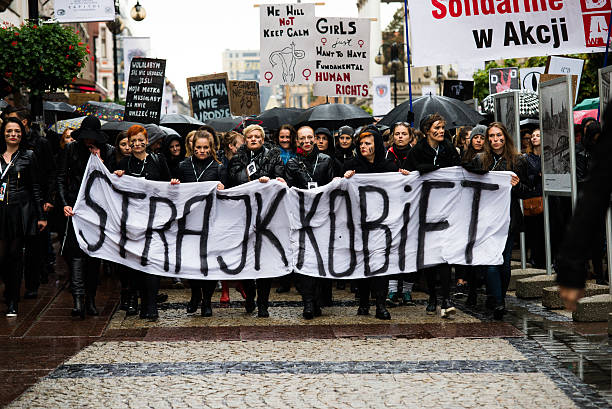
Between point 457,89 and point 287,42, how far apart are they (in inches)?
186

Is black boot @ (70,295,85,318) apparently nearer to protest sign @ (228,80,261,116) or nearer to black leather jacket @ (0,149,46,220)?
black leather jacket @ (0,149,46,220)

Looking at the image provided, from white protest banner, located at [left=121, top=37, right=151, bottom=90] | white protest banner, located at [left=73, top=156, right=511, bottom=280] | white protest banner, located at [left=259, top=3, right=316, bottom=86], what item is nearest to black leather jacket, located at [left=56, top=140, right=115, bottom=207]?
white protest banner, located at [left=73, top=156, right=511, bottom=280]

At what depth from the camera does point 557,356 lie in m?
6.98

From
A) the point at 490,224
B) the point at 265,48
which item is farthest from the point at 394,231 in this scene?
the point at 265,48

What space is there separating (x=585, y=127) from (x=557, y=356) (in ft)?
18.6

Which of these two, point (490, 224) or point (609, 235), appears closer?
point (609, 235)

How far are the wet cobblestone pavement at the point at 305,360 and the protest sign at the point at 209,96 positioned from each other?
36.1 feet

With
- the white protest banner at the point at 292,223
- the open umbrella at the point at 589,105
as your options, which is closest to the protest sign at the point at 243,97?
the open umbrella at the point at 589,105

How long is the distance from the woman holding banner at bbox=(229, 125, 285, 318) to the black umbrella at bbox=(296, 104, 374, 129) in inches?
254

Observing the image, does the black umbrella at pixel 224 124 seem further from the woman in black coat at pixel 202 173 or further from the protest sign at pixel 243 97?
the woman in black coat at pixel 202 173

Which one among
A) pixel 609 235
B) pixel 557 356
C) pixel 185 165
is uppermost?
pixel 185 165

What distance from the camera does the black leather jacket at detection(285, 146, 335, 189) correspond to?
9.66 m

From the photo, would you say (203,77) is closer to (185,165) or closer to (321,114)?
(321,114)

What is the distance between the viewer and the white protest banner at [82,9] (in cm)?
1780
